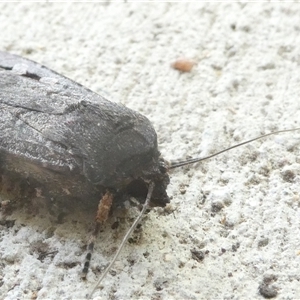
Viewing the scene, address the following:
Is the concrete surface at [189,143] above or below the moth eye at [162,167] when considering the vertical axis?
below

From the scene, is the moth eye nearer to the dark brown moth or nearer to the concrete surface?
the dark brown moth

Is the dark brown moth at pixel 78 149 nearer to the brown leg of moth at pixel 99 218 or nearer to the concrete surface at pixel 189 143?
the brown leg of moth at pixel 99 218

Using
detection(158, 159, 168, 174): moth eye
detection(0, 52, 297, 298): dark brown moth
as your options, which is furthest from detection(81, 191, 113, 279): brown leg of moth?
detection(158, 159, 168, 174): moth eye

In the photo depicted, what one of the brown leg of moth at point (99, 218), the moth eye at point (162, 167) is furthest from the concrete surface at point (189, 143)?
the moth eye at point (162, 167)

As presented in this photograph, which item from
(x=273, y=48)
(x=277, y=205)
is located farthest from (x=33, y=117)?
(x=273, y=48)

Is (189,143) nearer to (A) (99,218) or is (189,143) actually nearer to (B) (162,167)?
(B) (162,167)

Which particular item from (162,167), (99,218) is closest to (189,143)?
(162,167)
